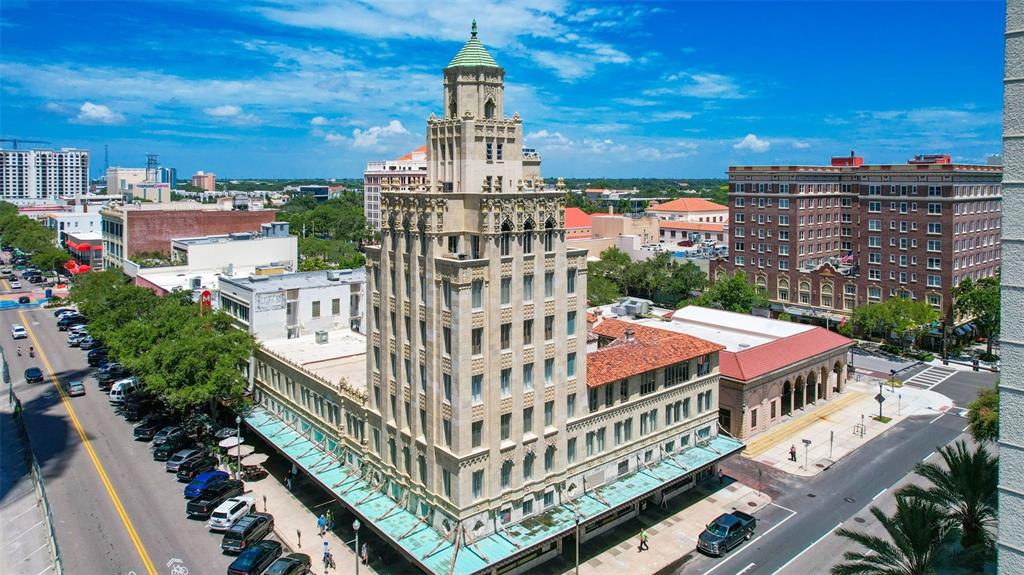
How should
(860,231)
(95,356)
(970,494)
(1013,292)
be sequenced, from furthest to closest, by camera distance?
(860,231) → (95,356) → (970,494) → (1013,292)

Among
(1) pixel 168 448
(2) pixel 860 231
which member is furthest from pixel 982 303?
(1) pixel 168 448

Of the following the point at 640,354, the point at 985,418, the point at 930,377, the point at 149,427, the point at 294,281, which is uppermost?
the point at 294,281

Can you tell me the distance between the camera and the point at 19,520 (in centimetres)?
5128

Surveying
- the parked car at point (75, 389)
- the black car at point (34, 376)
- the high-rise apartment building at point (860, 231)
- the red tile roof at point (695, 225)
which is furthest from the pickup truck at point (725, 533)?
the red tile roof at point (695, 225)

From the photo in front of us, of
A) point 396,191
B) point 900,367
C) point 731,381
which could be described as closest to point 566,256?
point 396,191

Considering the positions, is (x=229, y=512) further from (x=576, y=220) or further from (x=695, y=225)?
(x=695, y=225)

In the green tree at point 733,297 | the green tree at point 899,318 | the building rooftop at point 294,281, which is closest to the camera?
the building rooftop at point 294,281

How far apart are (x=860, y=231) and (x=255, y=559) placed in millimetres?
101882

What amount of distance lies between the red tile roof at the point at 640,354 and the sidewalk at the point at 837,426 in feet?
44.7

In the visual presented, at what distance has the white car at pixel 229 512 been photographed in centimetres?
5075

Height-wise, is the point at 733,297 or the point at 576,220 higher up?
the point at 576,220

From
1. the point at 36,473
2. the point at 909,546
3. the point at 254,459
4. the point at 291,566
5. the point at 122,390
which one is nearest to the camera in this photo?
the point at 909,546

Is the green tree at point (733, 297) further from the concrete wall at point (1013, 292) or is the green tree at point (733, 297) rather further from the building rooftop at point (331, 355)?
the concrete wall at point (1013, 292)

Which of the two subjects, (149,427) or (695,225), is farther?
(695,225)
